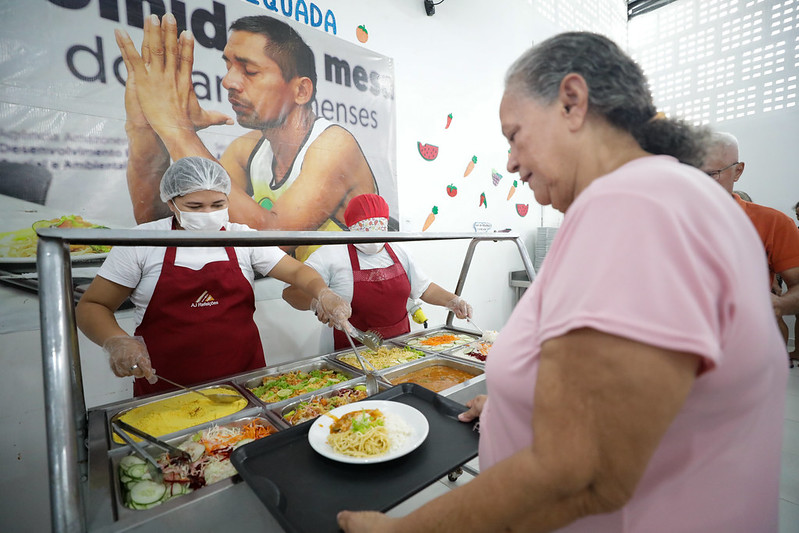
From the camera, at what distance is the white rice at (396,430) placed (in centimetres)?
113

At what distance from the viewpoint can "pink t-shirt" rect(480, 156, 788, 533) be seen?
0.50 metres

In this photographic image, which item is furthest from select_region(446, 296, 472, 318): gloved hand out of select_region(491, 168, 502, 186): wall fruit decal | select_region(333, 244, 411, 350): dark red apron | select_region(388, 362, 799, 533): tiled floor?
select_region(491, 168, 502, 186): wall fruit decal

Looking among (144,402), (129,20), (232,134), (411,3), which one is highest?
(411,3)

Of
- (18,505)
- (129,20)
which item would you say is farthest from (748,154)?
(18,505)

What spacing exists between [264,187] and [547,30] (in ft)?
16.2

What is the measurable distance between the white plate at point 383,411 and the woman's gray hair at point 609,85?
958 millimetres

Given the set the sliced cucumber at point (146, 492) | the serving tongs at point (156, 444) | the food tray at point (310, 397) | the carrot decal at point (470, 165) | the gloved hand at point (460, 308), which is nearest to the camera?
the sliced cucumber at point (146, 492)

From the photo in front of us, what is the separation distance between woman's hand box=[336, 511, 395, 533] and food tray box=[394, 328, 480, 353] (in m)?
1.57

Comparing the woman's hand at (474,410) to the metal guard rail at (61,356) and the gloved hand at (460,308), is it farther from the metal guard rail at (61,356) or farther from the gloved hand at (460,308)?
the gloved hand at (460,308)

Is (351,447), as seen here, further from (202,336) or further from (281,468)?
(202,336)

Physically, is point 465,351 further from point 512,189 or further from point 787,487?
point 512,189

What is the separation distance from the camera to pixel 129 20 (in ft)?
7.79

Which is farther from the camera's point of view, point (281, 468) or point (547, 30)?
point (547, 30)

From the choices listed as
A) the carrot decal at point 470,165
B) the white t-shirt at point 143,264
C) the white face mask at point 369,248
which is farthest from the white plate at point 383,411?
the carrot decal at point 470,165
